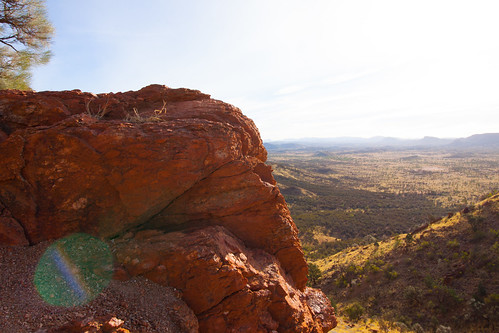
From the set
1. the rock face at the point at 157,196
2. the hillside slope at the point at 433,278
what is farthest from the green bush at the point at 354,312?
the rock face at the point at 157,196

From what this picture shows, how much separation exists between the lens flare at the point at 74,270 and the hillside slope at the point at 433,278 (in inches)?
874

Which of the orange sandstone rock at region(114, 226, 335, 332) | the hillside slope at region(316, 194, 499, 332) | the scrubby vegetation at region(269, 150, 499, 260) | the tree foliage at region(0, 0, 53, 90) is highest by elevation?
the tree foliage at region(0, 0, 53, 90)

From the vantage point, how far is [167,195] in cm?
895

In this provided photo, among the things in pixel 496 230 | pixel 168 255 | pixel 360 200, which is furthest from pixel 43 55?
pixel 360 200

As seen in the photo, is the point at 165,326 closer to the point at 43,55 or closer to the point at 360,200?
the point at 43,55

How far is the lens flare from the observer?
6105 millimetres

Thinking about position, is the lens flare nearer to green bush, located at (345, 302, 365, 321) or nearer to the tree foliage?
the tree foliage

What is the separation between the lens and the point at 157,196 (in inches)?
344

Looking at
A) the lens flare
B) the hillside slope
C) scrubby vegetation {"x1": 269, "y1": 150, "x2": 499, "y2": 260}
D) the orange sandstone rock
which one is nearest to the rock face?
the orange sandstone rock

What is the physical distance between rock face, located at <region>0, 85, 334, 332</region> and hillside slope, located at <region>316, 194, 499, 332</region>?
15729mm

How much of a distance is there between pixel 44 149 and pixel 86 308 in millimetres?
4777

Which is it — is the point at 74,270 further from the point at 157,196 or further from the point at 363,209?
the point at 363,209

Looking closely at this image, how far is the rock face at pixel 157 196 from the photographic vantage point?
7434 millimetres

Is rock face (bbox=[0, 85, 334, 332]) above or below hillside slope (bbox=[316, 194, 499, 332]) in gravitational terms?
above
